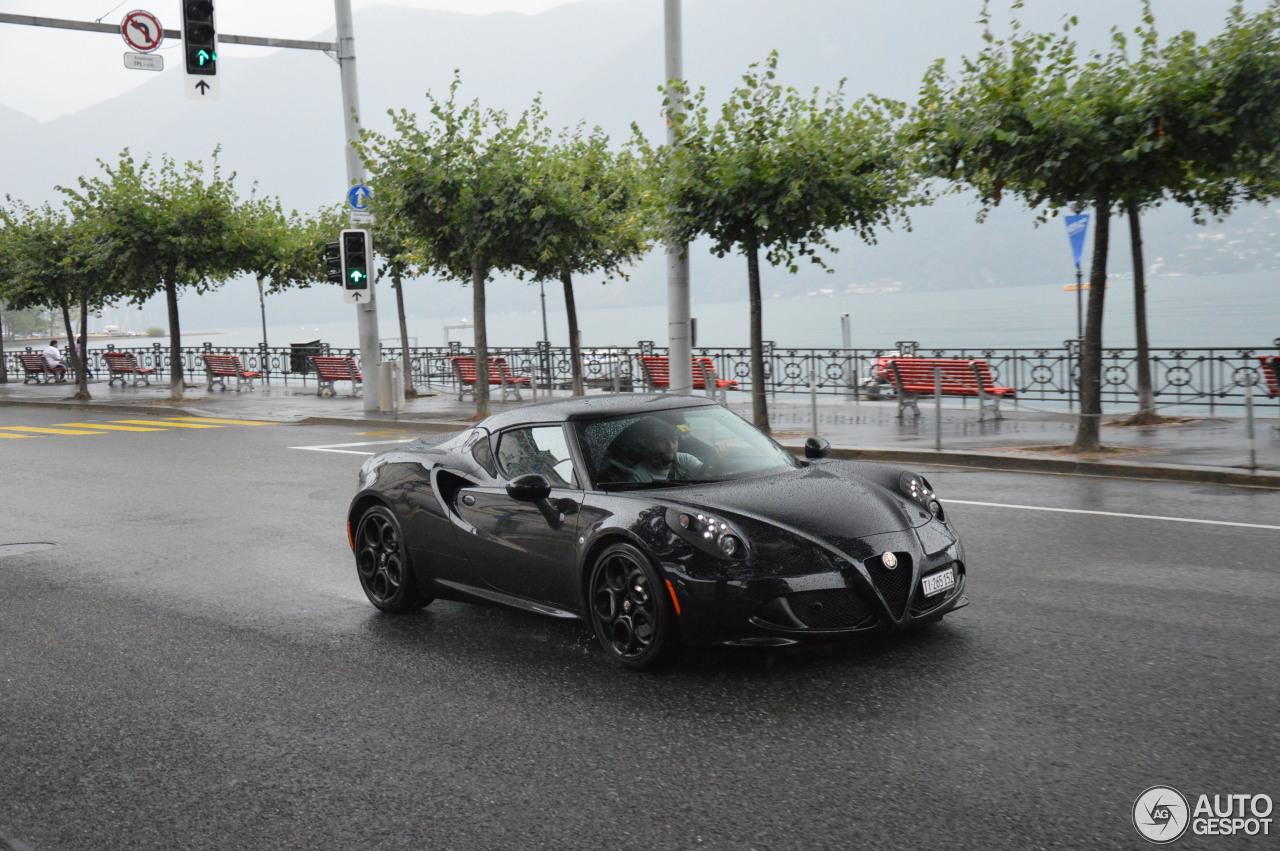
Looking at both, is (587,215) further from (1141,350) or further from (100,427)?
(100,427)

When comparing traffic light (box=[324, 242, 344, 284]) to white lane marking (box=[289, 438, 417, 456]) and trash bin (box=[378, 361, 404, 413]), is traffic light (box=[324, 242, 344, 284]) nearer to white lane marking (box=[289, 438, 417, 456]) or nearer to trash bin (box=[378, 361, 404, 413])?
trash bin (box=[378, 361, 404, 413])

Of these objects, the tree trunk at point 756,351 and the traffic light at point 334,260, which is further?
the traffic light at point 334,260

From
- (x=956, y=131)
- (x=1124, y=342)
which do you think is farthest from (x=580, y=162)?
(x=1124, y=342)

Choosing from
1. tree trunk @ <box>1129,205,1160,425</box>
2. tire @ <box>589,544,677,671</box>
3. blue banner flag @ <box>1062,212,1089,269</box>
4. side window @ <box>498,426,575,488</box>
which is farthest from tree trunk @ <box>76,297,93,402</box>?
tire @ <box>589,544,677,671</box>

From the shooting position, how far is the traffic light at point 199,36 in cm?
1750

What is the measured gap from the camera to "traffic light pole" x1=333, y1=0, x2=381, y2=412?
23.1 meters

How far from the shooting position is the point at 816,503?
5.98m

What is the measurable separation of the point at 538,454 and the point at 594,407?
0.40 m

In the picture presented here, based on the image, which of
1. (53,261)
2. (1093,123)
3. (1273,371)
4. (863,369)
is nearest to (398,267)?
(53,261)

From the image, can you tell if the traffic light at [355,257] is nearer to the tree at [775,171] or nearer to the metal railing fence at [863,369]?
the metal railing fence at [863,369]

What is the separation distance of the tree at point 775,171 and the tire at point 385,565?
32.4ft

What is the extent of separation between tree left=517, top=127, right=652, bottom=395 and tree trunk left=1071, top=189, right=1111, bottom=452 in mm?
8041

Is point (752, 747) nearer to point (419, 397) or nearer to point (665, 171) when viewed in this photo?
point (665, 171)

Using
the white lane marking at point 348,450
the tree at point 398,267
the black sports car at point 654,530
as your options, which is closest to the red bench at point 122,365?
the tree at point 398,267
